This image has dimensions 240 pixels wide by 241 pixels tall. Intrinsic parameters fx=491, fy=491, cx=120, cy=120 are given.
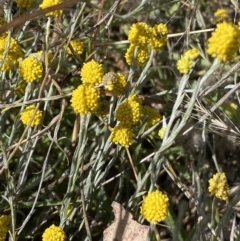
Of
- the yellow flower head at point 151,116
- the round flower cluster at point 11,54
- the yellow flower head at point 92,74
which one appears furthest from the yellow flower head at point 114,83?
the round flower cluster at point 11,54

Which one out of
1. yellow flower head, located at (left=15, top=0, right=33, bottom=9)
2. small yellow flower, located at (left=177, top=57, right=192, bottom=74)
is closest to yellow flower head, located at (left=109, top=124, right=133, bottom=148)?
small yellow flower, located at (left=177, top=57, right=192, bottom=74)

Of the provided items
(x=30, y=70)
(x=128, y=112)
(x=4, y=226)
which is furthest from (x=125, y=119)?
(x=4, y=226)

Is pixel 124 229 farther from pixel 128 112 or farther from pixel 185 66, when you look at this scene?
pixel 185 66

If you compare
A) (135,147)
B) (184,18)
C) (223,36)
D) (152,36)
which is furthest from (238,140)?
(184,18)

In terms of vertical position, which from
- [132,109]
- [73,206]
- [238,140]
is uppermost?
[132,109]

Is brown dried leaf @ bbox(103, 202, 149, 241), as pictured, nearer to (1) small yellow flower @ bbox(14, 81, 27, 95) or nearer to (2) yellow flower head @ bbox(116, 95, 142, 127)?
(2) yellow flower head @ bbox(116, 95, 142, 127)

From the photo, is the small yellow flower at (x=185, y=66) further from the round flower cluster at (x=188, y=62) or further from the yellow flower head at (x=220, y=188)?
the yellow flower head at (x=220, y=188)

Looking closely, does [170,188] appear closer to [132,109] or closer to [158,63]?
[158,63]
